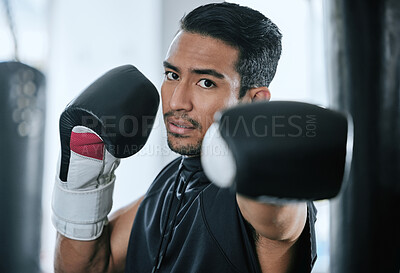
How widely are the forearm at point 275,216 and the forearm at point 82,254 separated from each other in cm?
58

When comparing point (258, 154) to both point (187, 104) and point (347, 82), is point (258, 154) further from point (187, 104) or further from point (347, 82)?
point (347, 82)

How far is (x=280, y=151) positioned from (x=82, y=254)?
76cm

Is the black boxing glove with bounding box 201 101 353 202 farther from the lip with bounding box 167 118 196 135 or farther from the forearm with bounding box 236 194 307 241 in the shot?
the lip with bounding box 167 118 196 135

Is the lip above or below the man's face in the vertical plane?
below

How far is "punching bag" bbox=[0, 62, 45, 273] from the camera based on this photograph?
1.18m

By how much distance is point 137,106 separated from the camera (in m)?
0.94

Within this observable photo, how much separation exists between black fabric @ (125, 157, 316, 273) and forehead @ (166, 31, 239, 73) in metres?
0.24

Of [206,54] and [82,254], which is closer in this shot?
[206,54]

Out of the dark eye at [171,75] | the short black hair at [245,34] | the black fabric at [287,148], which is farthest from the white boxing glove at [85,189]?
the black fabric at [287,148]

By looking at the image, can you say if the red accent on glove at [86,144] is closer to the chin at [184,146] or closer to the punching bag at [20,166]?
the chin at [184,146]

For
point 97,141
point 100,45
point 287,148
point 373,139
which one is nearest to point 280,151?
point 287,148

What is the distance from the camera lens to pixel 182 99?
95 cm

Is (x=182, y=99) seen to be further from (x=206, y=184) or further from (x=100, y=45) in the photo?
(x=100, y=45)

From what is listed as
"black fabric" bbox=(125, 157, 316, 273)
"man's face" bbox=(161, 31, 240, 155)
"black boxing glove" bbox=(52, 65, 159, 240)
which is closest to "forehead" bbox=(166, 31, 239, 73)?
"man's face" bbox=(161, 31, 240, 155)
